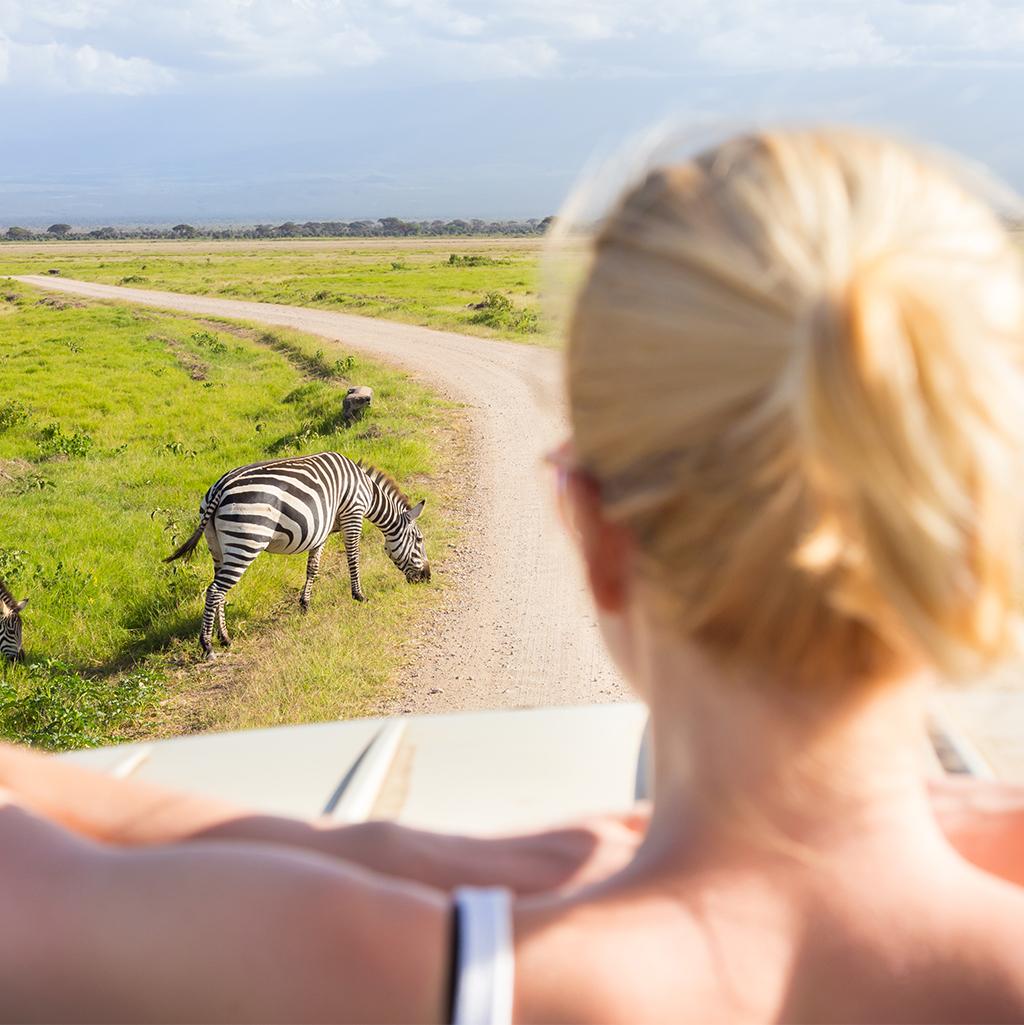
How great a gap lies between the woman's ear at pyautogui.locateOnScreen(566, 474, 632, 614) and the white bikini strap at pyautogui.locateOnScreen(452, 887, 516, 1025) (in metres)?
0.30

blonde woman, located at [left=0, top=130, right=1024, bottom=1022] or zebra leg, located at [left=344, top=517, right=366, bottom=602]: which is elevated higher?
blonde woman, located at [left=0, top=130, right=1024, bottom=1022]

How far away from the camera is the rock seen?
45.0 ft

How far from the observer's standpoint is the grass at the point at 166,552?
614 cm

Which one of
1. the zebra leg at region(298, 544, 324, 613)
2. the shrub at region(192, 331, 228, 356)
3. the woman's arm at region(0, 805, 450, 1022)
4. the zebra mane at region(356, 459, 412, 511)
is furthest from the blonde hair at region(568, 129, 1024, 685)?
the shrub at region(192, 331, 228, 356)

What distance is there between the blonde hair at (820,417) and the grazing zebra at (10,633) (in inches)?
263

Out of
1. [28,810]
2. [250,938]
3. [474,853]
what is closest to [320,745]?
[474,853]

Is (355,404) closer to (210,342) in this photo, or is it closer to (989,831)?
(210,342)

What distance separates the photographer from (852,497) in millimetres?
786

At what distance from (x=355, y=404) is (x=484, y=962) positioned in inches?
521

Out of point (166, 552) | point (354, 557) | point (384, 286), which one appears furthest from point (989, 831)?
point (384, 286)

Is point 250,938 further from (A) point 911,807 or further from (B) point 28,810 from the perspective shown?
(A) point 911,807

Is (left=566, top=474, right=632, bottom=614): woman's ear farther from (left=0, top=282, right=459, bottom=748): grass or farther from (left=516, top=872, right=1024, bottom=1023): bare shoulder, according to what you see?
(left=0, top=282, right=459, bottom=748): grass

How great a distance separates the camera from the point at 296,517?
7199mm

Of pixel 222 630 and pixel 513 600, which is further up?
pixel 222 630
